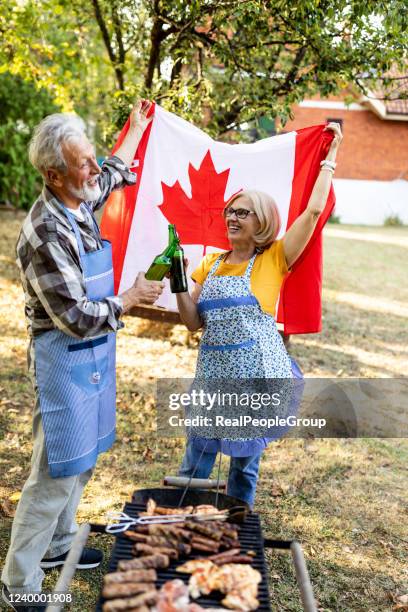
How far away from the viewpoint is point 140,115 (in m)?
3.92

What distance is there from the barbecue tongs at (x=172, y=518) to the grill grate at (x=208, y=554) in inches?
1.5

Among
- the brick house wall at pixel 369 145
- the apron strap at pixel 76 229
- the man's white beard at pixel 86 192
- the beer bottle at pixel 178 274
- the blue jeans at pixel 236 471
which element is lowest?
the blue jeans at pixel 236 471

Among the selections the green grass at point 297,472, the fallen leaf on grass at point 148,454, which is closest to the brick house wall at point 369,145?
the green grass at point 297,472

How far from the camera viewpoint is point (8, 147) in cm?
1346

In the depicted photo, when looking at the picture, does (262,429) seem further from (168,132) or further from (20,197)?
(20,197)

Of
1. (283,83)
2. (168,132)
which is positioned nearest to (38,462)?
(168,132)

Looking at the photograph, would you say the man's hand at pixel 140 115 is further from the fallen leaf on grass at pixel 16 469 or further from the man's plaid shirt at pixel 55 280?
the fallen leaf on grass at pixel 16 469

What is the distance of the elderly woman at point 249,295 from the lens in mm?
2941

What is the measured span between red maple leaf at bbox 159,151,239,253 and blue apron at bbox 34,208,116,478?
57.3 inches

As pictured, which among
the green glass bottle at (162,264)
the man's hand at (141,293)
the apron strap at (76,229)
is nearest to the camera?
the apron strap at (76,229)

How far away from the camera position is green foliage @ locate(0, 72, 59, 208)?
13.5 m

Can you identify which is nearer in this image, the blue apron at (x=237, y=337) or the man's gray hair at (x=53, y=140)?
the man's gray hair at (x=53, y=140)

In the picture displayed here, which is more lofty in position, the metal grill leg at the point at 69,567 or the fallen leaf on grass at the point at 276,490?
the metal grill leg at the point at 69,567

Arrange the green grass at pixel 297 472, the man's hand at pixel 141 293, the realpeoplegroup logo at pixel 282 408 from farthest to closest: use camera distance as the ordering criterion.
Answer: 1. the green grass at pixel 297 472
2. the realpeoplegroup logo at pixel 282 408
3. the man's hand at pixel 141 293
